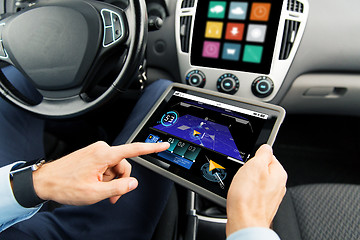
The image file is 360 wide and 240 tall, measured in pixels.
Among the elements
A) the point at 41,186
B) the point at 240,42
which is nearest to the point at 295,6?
the point at 240,42

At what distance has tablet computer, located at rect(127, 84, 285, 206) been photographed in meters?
0.63

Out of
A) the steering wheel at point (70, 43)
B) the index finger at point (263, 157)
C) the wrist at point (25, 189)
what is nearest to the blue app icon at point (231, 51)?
the steering wheel at point (70, 43)

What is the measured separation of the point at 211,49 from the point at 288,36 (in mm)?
238

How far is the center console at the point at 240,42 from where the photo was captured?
31.5 inches

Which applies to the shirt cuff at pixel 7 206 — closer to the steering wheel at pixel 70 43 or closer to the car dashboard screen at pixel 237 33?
the steering wheel at pixel 70 43

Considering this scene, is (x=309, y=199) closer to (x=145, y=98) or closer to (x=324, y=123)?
(x=145, y=98)

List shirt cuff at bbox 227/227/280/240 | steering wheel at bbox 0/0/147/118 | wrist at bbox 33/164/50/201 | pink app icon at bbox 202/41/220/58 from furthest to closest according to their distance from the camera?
pink app icon at bbox 202/41/220/58 → steering wheel at bbox 0/0/147/118 → wrist at bbox 33/164/50/201 → shirt cuff at bbox 227/227/280/240

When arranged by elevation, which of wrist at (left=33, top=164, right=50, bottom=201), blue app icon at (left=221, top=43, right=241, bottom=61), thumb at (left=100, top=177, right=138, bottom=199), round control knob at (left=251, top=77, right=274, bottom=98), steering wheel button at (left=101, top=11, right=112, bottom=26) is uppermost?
steering wheel button at (left=101, top=11, right=112, bottom=26)

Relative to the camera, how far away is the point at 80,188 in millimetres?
512

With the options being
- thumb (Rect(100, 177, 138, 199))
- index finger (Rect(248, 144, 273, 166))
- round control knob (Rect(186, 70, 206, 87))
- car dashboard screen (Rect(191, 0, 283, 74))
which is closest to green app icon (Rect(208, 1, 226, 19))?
car dashboard screen (Rect(191, 0, 283, 74))

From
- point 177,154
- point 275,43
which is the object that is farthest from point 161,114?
point 275,43

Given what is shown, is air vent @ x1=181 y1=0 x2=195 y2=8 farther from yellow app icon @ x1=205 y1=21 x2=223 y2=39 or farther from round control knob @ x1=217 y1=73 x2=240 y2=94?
round control knob @ x1=217 y1=73 x2=240 y2=94

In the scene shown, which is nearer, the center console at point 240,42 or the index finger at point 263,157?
the index finger at point 263,157

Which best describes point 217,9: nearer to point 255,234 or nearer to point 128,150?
point 128,150
